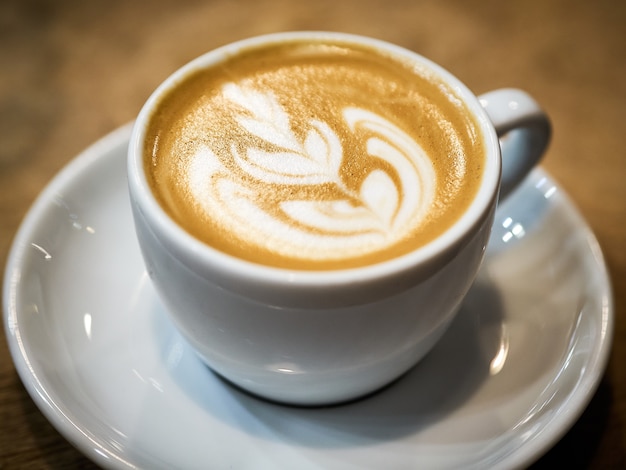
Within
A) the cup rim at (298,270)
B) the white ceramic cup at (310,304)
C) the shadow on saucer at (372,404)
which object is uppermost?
the cup rim at (298,270)

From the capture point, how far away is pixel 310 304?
2.47 ft

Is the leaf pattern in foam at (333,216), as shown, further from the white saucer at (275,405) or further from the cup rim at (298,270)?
the white saucer at (275,405)

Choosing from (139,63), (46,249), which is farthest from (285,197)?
(139,63)

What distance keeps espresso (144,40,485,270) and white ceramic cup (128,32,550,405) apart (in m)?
0.04

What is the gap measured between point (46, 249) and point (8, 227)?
26cm

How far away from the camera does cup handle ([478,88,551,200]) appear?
41.0 inches

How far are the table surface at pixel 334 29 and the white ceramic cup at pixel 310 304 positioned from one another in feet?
1.34

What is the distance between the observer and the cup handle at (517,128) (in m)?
1.04

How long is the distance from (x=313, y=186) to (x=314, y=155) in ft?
0.21

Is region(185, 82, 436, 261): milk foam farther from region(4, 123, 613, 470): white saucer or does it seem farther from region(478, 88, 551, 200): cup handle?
region(4, 123, 613, 470): white saucer

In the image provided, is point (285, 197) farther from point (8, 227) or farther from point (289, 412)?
point (8, 227)

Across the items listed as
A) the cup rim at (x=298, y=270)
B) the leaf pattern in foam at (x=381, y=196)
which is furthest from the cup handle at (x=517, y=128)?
the leaf pattern in foam at (x=381, y=196)

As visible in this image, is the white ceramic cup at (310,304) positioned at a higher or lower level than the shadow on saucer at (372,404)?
higher

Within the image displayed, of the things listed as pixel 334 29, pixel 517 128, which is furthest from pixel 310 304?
pixel 334 29
